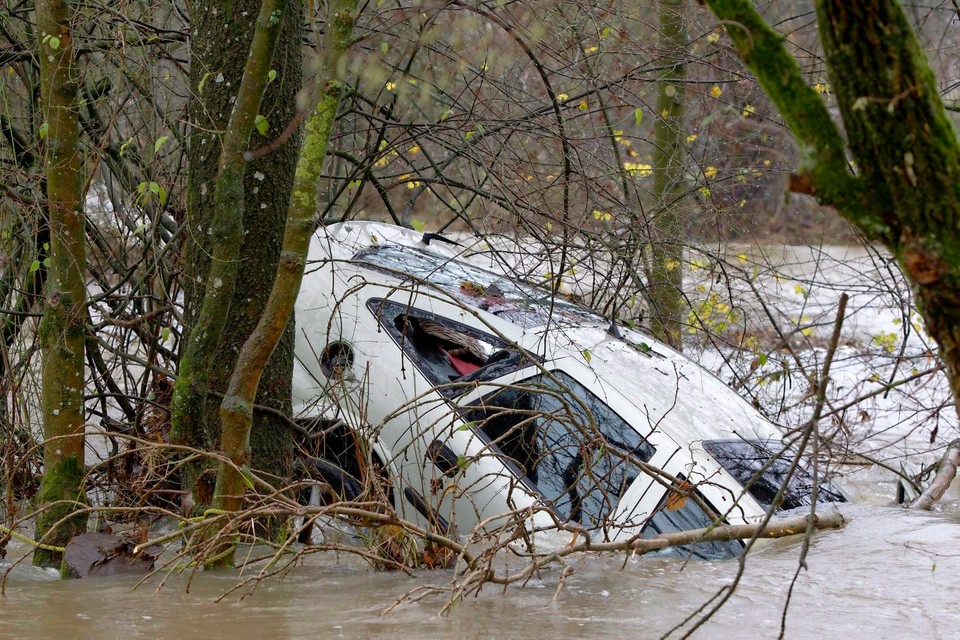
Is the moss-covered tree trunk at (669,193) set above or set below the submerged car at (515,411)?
above

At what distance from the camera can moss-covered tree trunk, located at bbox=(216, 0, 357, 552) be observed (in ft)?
13.5

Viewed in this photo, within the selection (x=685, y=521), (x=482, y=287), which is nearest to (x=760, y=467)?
(x=685, y=521)

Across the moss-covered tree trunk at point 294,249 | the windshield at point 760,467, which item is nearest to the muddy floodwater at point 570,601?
the windshield at point 760,467

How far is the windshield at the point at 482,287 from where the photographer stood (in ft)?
18.8

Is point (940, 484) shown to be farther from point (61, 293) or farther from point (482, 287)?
point (61, 293)

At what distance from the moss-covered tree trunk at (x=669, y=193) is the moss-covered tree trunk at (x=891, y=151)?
4610 mm

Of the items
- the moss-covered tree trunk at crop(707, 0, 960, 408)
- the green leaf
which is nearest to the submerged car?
the green leaf

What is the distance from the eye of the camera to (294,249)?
161 inches

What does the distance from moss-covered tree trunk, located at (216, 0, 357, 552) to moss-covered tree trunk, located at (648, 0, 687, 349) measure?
10.2ft

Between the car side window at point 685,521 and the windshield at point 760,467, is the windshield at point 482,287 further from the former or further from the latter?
the car side window at point 685,521

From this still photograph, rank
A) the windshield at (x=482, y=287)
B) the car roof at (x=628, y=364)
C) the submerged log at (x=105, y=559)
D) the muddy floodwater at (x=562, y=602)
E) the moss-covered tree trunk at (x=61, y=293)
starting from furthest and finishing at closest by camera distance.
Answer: the windshield at (x=482, y=287) < the car roof at (x=628, y=364) < the moss-covered tree trunk at (x=61, y=293) < the submerged log at (x=105, y=559) < the muddy floodwater at (x=562, y=602)

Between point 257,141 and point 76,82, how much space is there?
0.89m

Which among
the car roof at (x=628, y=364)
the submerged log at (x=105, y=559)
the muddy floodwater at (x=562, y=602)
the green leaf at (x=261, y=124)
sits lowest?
the muddy floodwater at (x=562, y=602)

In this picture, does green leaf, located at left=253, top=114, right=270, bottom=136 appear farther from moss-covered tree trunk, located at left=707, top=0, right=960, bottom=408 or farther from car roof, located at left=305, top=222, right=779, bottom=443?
moss-covered tree trunk, located at left=707, top=0, right=960, bottom=408
